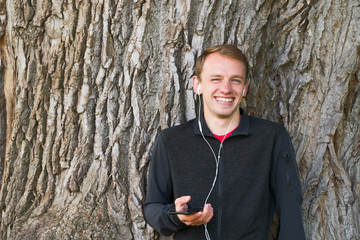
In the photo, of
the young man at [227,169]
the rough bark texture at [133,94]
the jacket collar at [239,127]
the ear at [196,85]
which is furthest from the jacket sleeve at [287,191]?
the ear at [196,85]

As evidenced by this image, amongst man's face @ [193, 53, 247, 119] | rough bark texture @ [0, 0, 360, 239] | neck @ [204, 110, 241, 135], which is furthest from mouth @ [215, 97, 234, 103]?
rough bark texture @ [0, 0, 360, 239]

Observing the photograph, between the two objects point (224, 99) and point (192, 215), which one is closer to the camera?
point (192, 215)

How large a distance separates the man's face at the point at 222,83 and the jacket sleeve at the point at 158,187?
45cm

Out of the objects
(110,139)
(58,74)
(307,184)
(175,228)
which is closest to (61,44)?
(58,74)

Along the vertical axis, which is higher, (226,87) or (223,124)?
(226,87)

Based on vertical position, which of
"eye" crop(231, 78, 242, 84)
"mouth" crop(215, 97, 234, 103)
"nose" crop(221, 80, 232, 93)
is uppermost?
"eye" crop(231, 78, 242, 84)

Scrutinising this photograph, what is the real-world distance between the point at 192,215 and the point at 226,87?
2.90ft

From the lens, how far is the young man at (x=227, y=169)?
10.2 feet

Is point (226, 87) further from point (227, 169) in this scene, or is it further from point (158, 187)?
point (158, 187)

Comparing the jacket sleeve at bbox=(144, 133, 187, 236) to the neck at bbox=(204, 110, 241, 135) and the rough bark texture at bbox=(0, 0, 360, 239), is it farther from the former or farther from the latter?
the neck at bbox=(204, 110, 241, 135)

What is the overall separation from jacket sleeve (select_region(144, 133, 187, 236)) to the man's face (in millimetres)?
449

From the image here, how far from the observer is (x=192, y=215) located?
2.80m

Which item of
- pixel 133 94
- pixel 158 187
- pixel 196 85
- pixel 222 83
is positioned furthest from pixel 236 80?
pixel 158 187

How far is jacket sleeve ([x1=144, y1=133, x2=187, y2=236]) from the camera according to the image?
3137 mm
